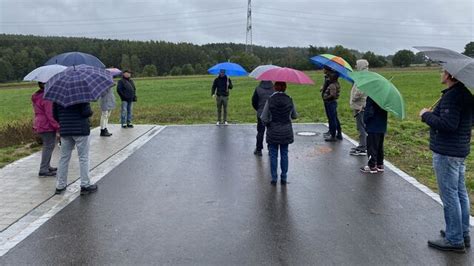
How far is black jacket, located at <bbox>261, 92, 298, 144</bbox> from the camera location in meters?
7.22

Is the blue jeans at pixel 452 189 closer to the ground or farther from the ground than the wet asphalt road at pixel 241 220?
farther from the ground

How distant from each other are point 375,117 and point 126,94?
25.2 feet

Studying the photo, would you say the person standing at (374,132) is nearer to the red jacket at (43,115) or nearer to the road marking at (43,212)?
the road marking at (43,212)

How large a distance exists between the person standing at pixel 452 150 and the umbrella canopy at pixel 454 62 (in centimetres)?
18

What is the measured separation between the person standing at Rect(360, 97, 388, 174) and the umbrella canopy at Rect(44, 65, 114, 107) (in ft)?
14.2

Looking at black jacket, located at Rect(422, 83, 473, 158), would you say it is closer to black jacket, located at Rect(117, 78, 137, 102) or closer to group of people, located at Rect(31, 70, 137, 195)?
group of people, located at Rect(31, 70, 137, 195)

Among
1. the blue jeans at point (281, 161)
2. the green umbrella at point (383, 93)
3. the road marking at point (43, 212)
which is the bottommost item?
the road marking at point (43, 212)

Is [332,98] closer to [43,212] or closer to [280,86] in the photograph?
[280,86]

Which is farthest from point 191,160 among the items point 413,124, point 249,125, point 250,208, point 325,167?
point 413,124

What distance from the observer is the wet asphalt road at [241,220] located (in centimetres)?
466

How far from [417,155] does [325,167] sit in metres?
2.47

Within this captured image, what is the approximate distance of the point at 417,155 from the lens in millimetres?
9734

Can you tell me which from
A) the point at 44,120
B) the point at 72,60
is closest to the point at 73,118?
the point at 44,120

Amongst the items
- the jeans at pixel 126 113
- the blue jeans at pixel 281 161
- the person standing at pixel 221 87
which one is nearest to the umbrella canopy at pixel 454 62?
the blue jeans at pixel 281 161
